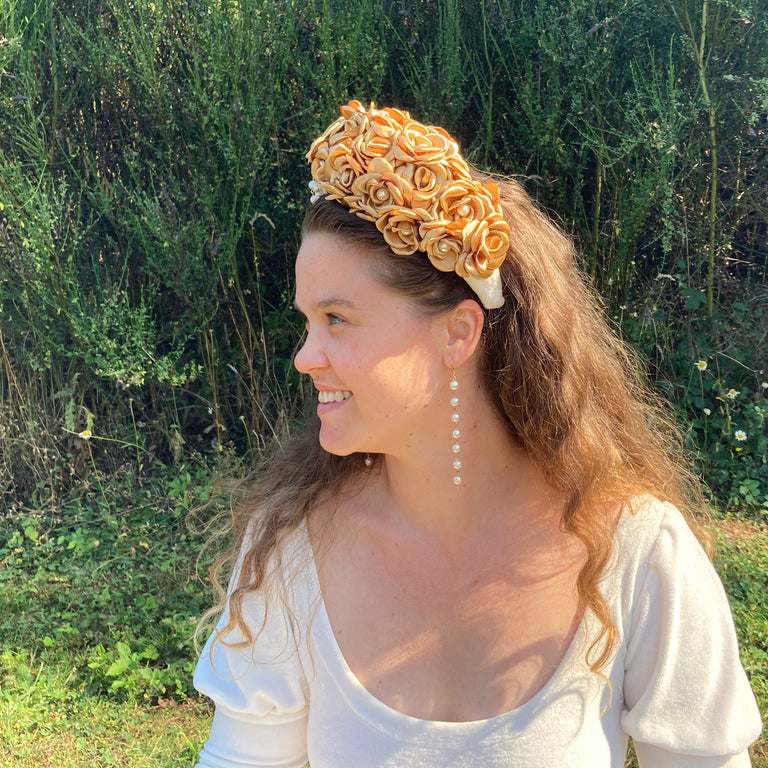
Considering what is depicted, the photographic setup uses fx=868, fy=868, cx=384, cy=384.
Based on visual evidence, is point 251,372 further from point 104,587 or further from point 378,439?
point 378,439

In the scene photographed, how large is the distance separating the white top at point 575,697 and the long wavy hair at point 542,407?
49mm

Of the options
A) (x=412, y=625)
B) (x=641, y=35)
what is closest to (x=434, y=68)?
(x=641, y=35)

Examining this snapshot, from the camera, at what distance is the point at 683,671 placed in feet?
4.53

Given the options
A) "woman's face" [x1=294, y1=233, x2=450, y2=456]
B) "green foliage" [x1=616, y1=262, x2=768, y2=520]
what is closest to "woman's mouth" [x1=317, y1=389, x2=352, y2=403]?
"woman's face" [x1=294, y1=233, x2=450, y2=456]

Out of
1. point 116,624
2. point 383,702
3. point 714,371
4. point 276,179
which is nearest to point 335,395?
point 383,702

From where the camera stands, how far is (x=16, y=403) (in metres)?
4.28

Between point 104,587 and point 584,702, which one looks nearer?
point 584,702

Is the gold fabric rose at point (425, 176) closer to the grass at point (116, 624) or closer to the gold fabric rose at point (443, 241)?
the gold fabric rose at point (443, 241)

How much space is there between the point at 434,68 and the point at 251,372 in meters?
1.60

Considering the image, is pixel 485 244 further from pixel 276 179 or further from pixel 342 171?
pixel 276 179

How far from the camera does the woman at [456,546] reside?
1.40 metres

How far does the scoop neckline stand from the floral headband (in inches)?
24.7

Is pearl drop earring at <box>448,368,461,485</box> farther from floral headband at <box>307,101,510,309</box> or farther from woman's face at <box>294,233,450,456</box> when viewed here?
floral headband at <box>307,101,510,309</box>

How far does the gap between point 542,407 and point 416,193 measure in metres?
0.46
